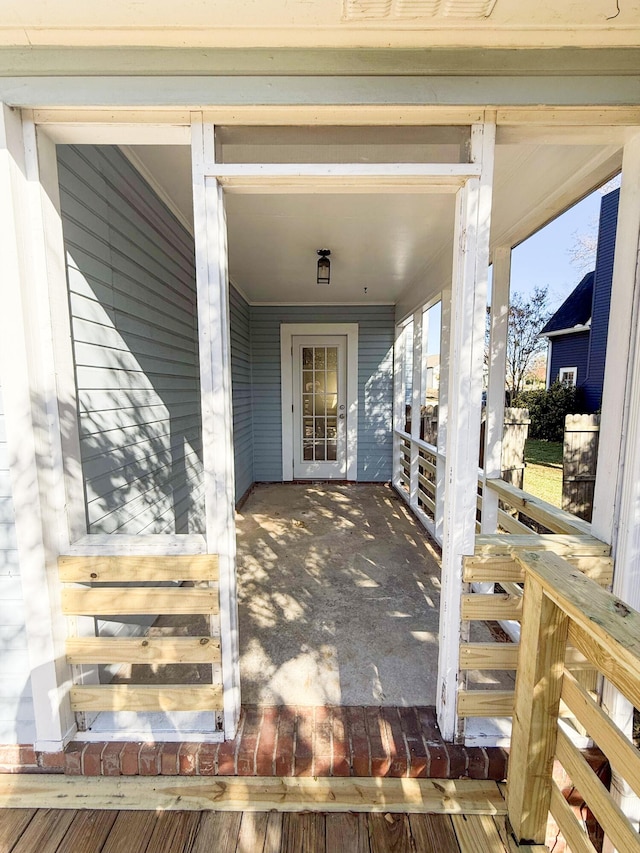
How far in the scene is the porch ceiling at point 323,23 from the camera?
106 centimetres

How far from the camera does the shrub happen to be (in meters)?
9.04

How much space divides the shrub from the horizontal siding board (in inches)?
349

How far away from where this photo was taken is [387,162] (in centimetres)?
131

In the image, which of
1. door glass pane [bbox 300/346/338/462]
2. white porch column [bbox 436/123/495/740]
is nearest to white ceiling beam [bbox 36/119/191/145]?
white porch column [bbox 436/123/495/740]

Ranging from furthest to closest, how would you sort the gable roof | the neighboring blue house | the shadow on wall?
the gable roof, the neighboring blue house, the shadow on wall

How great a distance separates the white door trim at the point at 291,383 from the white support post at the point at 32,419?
3948 mm

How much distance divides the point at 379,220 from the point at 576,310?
36.1 feet

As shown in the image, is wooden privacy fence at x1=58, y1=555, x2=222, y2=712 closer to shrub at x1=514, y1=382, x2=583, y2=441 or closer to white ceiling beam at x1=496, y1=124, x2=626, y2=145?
white ceiling beam at x1=496, y1=124, x2=626, y2=145

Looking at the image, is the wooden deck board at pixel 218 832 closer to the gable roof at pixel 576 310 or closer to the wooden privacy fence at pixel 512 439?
the wooden privacy fence at pixel 512 439

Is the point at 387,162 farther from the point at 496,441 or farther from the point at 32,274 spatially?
the point at 496,441

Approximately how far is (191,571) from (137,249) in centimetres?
179

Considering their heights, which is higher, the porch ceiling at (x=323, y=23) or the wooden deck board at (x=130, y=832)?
the porch ceiling at (x=323, y=23)

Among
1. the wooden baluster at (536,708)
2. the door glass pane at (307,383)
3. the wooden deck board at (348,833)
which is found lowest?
the wooden deck board at (348,833)

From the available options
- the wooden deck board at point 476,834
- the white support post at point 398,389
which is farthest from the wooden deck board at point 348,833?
the white support post at point 398,389
